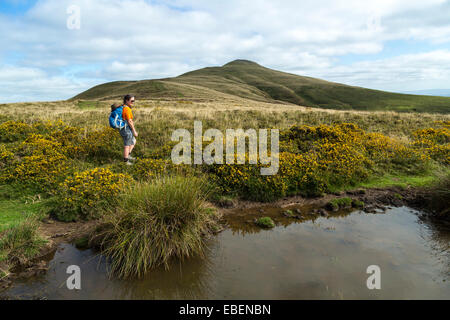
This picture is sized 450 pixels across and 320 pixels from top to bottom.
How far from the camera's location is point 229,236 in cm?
738

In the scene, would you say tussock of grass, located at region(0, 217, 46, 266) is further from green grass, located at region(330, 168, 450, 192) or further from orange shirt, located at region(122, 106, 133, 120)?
green grass, located at region(330, 168, 450, 192)

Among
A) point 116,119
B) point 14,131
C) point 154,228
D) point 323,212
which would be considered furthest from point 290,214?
point 14,131

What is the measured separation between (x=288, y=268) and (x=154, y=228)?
3.04 m

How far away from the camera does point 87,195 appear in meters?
8.48

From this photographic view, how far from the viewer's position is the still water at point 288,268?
5.04 metres

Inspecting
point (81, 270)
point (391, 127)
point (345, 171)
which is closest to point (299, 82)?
point (391, 127)

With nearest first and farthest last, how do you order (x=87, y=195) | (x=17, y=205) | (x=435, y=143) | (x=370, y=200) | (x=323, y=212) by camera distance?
(x=87, y=195) < (x=17, y=205) < (x=323, y=212) < (x=370, y=200) < (x=435, y=143)

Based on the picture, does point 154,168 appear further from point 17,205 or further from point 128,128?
point 17,205

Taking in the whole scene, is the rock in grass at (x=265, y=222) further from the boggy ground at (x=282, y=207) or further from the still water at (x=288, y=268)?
the boggy ground at (x=282, y=207)

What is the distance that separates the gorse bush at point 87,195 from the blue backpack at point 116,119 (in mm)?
2222

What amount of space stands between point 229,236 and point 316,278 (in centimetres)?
262

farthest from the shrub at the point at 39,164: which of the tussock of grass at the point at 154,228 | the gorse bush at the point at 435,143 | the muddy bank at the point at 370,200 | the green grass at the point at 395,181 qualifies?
the gorse bush at the point at 435,143

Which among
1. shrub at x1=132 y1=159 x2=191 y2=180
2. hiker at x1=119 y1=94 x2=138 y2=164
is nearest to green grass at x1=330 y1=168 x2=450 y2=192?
shrub at x1=132 y1=159 x2=191 y2=180
